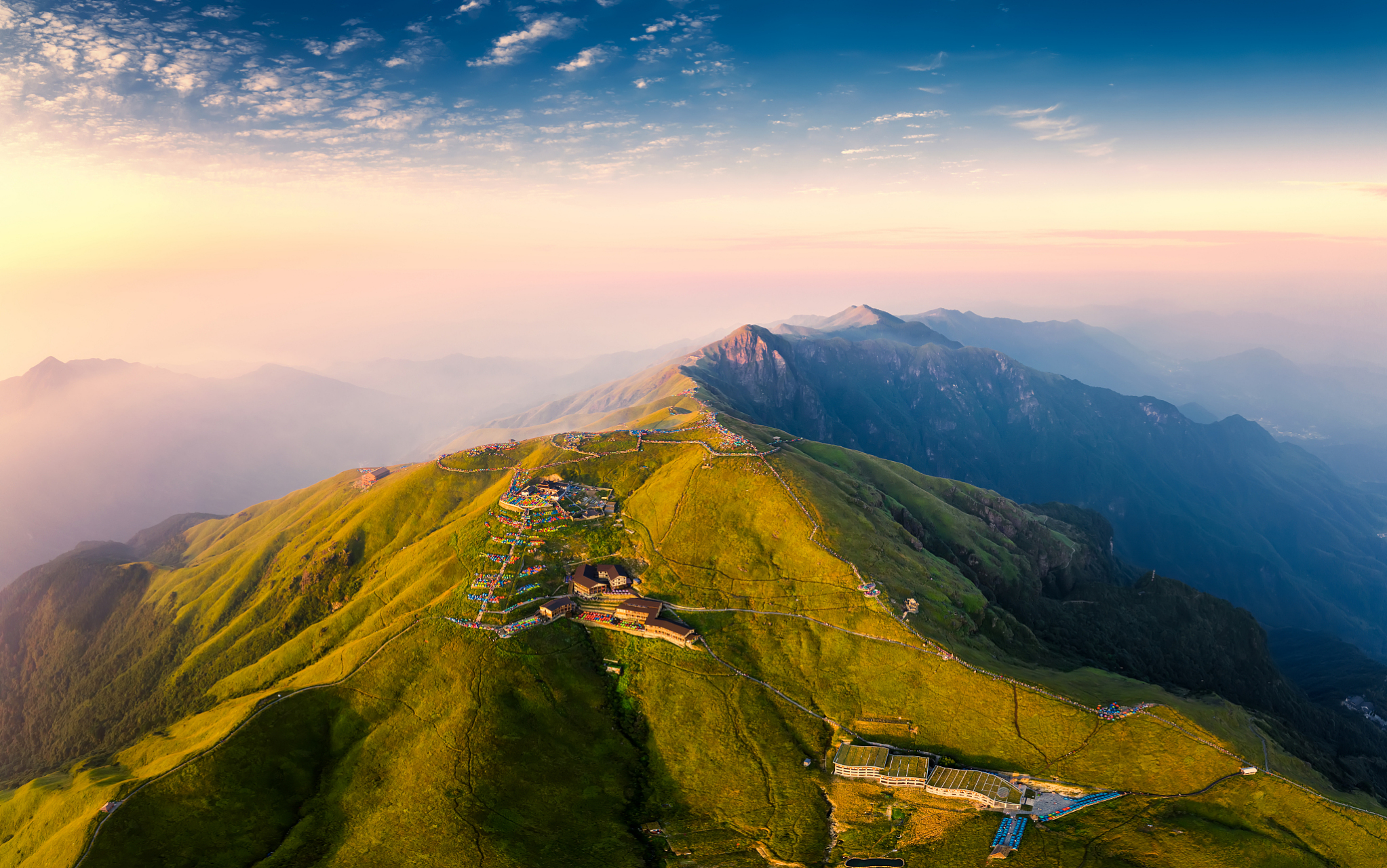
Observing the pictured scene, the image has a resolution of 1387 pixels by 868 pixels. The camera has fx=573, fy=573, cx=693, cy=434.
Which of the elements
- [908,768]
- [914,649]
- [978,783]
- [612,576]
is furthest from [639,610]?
[978,783]

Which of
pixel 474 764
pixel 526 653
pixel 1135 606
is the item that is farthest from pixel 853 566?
pixel 1135 606

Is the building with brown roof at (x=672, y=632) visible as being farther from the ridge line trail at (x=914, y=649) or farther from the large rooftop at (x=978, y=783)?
the large rooftop at (x=978, y=783)

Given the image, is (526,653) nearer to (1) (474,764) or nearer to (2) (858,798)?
(1) (474,764)

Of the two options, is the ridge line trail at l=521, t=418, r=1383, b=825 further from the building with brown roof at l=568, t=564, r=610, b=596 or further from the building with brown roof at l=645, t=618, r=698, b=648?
the building with brown roof at l=568, t=564, r=610, b=596

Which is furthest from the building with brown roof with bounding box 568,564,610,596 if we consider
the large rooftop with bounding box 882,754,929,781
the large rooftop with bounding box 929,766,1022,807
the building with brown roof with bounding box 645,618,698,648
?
the large rooftop with bounding box 929,766,1022,807

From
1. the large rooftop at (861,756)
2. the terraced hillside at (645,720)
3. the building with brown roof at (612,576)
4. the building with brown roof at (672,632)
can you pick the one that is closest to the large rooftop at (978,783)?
the terraced hillside at (645,720)

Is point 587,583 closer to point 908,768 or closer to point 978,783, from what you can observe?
point 908,768
